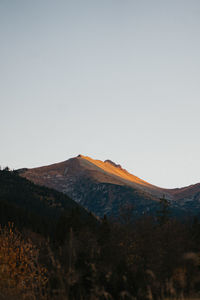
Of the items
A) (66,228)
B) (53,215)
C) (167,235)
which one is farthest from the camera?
(53,215)

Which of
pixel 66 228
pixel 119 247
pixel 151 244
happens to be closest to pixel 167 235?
pixel 151 244

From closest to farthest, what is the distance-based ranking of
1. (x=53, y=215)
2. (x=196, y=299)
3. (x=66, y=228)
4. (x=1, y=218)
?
(x=196, y=299), (x=66, y=228), (x=1, y=218), (x=53, y=215)

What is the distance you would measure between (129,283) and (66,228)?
69.9m

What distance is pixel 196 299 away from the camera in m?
8.20

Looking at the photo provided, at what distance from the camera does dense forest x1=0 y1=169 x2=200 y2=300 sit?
771 centimetres

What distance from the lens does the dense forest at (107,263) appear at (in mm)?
7713

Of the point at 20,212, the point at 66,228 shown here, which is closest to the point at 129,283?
the point at 66,228

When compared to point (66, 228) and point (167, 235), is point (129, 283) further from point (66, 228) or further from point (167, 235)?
point (66, 228)

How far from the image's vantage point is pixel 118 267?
1049cm

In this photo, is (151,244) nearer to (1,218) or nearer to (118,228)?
(118,228)

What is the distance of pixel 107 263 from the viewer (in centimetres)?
1731

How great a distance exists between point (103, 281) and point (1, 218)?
120473 millimetres

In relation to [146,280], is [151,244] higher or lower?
lower

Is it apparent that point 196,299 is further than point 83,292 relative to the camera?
No
